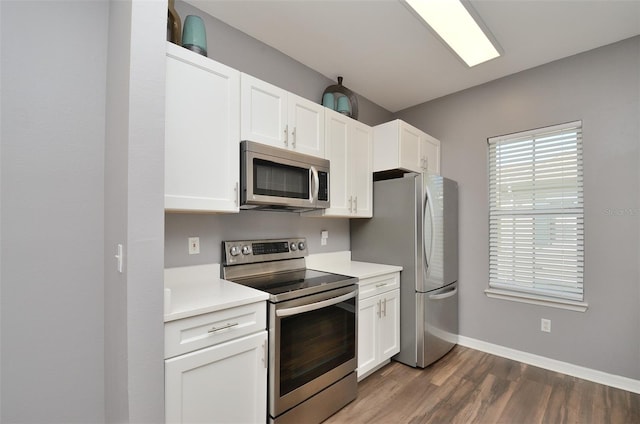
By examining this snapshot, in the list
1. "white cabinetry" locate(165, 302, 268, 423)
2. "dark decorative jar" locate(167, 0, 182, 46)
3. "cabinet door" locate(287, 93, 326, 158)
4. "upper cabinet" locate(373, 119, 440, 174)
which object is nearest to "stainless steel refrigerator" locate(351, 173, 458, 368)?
"upper cabinet" locate(373, 119, 440, 174)

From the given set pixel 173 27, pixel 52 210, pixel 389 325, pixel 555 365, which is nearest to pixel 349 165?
pixel 389 325

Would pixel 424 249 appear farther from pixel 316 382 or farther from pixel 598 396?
pixel 598 396

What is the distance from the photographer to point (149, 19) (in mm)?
1223

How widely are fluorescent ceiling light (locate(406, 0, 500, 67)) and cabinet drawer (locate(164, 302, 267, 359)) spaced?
205cm

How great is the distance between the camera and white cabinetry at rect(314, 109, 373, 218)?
253cm

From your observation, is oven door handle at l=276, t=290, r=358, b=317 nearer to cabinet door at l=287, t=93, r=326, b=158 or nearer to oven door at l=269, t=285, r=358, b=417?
oven door at l=269, t=285, r=358, b=417

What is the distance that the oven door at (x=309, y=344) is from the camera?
1683mm

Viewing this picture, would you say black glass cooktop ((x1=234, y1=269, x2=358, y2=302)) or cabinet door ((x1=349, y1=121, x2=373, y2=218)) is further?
cabinet door ((x1=349, y1=121, x2=373, y2=218))

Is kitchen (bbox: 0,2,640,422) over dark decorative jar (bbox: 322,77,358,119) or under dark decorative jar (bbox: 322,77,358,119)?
under

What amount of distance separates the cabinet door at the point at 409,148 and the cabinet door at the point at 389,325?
1218 millimetres

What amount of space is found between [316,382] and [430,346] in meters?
1.28

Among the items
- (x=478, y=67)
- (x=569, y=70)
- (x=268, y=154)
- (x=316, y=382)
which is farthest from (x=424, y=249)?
(x=569, y=70)

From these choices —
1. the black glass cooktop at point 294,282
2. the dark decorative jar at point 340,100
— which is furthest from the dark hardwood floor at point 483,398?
the dark decorative jar at point 340,100

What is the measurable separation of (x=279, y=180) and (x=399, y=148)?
136 centimetres
